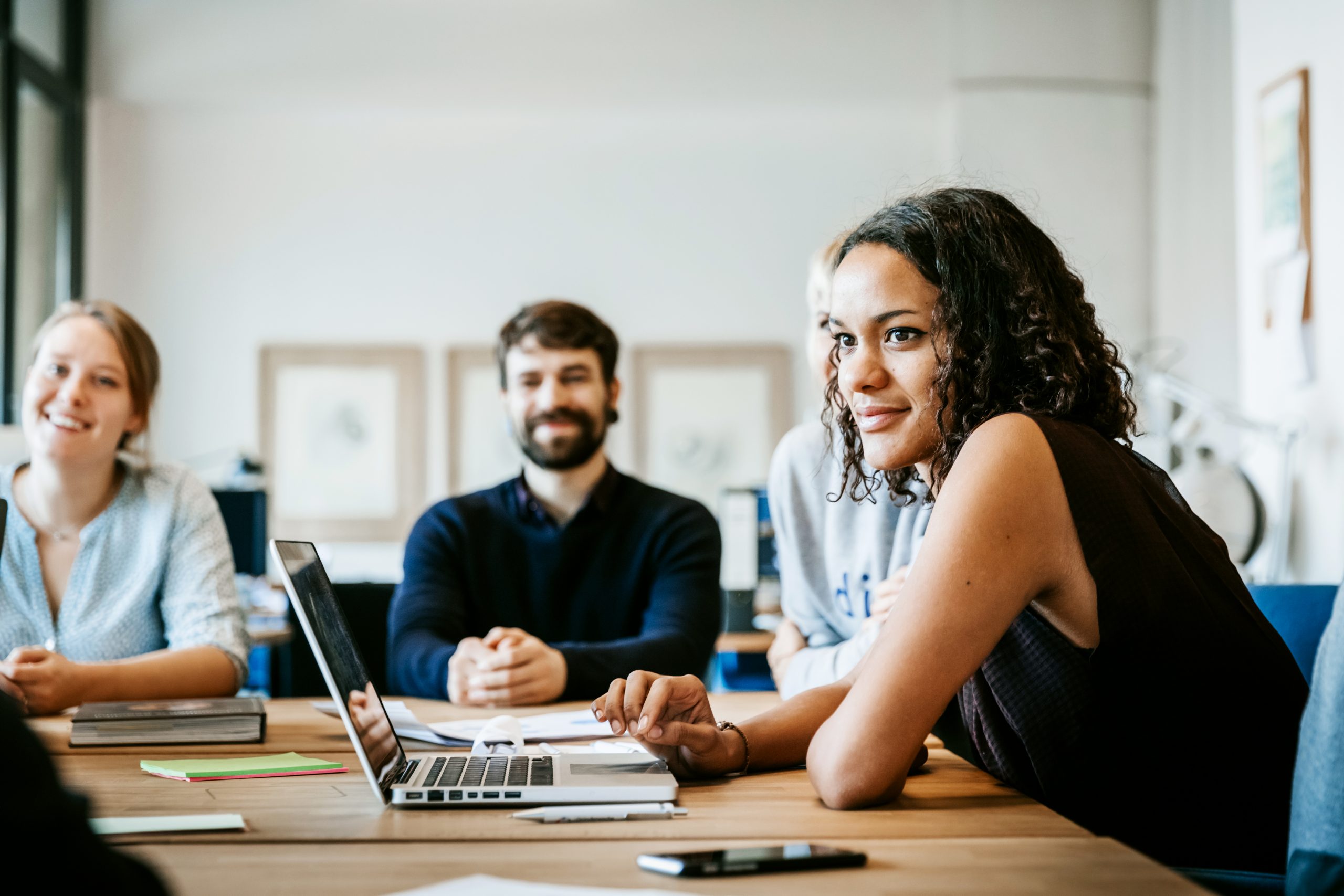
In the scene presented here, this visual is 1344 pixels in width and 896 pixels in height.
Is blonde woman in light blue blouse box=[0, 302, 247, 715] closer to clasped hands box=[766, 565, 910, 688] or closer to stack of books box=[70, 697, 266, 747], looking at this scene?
stack of books box=[70, 697, 266, 747]

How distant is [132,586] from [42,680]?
1.29ft

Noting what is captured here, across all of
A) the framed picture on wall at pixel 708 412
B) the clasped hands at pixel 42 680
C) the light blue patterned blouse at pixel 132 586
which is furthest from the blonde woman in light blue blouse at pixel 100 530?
the framed picture on wall at pixel 708 412

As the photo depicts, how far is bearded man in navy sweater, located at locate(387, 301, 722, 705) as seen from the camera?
2.19 metres

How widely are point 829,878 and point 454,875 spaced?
0.85ft

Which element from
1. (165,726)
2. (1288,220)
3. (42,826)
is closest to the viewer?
(42,826)

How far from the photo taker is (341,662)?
111 centimetres

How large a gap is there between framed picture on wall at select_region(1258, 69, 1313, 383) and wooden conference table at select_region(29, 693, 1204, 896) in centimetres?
248

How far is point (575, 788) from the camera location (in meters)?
1.03

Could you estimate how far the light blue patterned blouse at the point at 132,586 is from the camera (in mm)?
1965

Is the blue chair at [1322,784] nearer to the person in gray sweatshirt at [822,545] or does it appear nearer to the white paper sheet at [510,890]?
the white paper sheet at [510,890]

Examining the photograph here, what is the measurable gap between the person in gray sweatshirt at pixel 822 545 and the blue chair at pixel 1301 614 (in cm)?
50

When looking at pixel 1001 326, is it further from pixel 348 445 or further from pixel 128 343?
pixel 348 445

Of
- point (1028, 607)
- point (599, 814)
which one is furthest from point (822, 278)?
point (599, 814)

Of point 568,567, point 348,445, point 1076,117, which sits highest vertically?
point 1076,117
